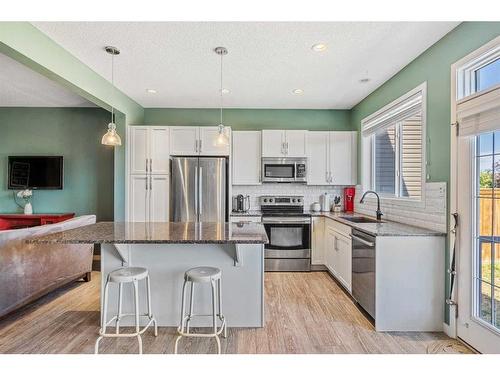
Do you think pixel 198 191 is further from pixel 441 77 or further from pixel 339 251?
pixel 441 77

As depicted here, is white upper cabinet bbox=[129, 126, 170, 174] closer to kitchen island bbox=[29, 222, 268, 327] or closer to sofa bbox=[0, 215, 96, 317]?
sofa bbox=[0, 215, 96, 317]

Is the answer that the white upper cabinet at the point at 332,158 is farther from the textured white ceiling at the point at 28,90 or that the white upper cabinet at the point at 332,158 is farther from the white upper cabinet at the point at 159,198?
the textured white ceiling at the point at 28,90

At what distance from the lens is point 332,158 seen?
4656 mm

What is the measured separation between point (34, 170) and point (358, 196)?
5541 mm

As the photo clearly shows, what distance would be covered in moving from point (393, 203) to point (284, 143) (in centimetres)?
190

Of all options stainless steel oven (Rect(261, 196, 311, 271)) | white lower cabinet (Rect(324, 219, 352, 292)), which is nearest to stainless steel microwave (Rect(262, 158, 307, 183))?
stainless steel oven (Rect(261, 196, 311, 271))

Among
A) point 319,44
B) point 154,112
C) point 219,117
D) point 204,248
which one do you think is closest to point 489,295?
point 204,248

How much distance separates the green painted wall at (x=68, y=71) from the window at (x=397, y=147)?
11.7 ft

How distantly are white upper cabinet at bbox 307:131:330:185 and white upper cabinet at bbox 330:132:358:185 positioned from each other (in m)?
0.10

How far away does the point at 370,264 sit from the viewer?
2594mm

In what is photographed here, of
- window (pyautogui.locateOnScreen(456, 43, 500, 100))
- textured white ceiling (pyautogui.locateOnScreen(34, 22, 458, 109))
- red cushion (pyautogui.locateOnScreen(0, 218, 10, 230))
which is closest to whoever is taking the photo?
window (pyautogui.locateOnScreen(456, 43, 500, 100))

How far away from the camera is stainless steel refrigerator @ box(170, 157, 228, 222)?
4203mm

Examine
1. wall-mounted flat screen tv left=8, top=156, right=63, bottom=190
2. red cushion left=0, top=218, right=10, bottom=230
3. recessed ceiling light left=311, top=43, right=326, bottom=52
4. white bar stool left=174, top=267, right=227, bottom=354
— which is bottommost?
white bar stool left=174, top=267, right=227, bottom=354

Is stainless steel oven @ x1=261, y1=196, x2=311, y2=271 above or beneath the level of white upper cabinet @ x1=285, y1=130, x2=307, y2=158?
beneath
